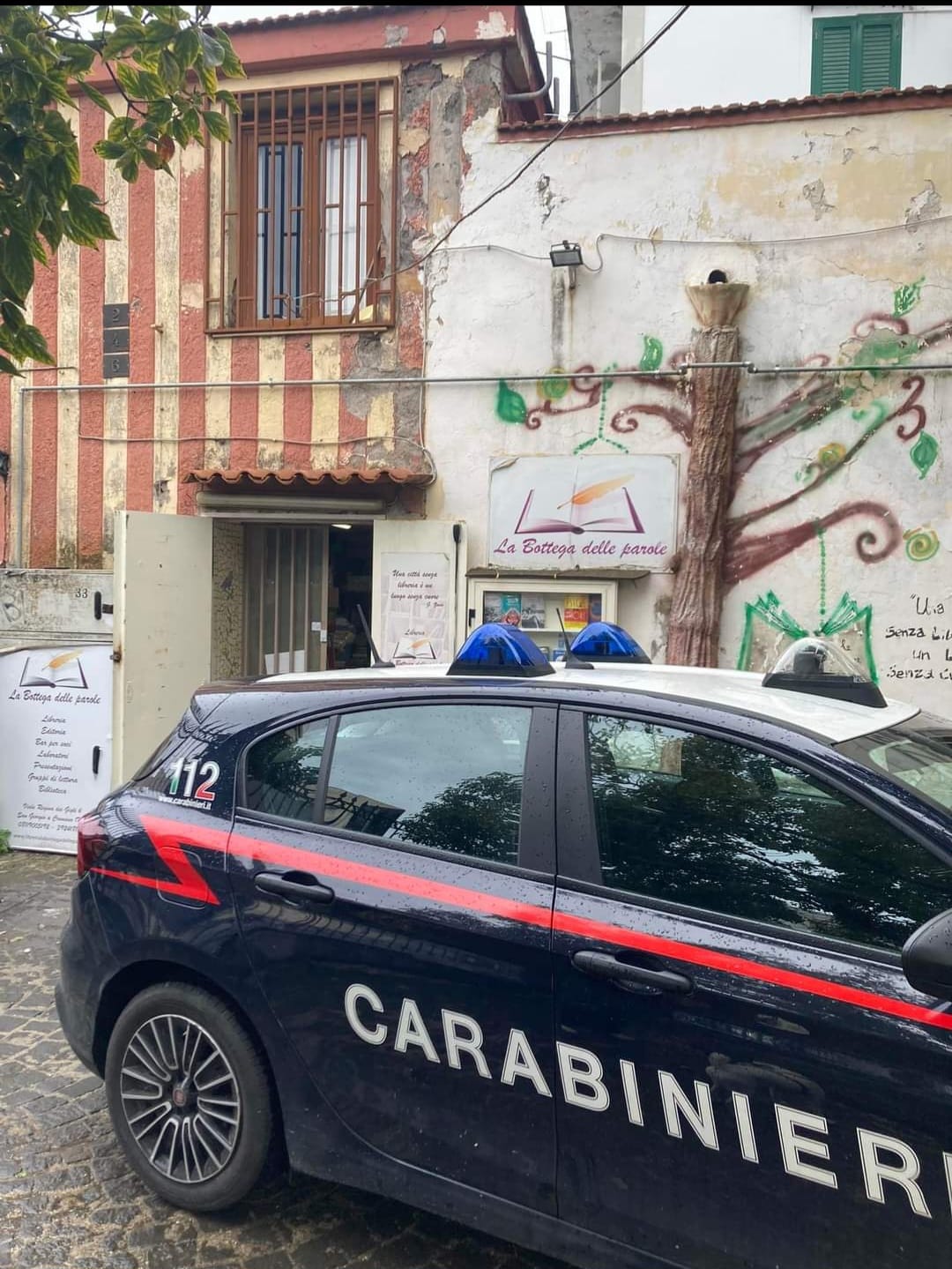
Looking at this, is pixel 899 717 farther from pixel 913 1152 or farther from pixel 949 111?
pixel 949 111

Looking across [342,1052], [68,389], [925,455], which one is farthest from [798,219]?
[342,1052]

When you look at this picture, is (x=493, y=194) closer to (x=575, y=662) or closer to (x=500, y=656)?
(x=575, y=662)

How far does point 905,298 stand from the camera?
6.86 meters

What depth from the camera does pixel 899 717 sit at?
9.34 feet

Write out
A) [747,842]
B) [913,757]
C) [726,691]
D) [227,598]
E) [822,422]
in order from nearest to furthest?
[747,842], [913,757], [726,691], [822,422], [227,598]

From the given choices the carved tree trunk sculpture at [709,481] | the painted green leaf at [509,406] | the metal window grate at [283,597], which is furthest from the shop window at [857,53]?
the metal window grate at [283,597]

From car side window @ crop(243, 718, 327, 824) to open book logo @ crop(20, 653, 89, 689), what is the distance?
463cm

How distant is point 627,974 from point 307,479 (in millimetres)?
5564

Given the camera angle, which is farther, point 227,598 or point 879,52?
point 879,52

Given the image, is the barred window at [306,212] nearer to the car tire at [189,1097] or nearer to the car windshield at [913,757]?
the car tire at [189,1097]

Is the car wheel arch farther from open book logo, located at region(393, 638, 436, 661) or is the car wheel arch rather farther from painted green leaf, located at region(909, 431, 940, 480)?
painted green leaf, located at region(909, 431, 940, 480)

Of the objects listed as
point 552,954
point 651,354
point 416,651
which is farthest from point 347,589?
point 552,954

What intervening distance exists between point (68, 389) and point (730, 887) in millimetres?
7587

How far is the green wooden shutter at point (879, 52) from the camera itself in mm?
10539
